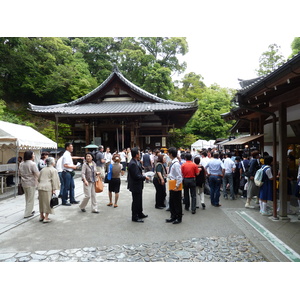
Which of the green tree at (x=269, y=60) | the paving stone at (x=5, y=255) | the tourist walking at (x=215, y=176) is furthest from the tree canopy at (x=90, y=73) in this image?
the paving stone at (x=5, y=255)

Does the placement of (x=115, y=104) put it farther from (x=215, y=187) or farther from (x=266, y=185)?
(x=266, y=185)

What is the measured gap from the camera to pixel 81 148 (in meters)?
18.3

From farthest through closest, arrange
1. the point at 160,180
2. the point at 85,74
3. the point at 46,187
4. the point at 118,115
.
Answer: the point at 85,74, the point at 118,115, the point at 160,180, the point at 46,187

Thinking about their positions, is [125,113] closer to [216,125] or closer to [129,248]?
[129,248]

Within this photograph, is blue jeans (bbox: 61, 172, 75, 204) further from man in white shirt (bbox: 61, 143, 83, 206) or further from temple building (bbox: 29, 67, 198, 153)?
temple building (bbox: 29, 67, 198, 153)

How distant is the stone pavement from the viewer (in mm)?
3617

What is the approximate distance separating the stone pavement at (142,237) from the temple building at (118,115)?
31.9 feet

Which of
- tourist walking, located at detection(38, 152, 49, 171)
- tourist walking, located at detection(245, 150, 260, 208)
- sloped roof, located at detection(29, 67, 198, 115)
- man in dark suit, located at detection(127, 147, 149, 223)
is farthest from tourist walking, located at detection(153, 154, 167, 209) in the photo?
sloped roof, located at detection(29, 67, 198, 115)

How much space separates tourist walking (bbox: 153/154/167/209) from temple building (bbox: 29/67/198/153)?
8.53m

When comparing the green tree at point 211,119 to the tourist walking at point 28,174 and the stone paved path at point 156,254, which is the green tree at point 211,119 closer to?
the tourist walking at point 28,174

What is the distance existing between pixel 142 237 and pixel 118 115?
11780 mm

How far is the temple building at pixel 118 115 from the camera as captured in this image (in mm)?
15383

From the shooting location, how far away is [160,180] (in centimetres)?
588

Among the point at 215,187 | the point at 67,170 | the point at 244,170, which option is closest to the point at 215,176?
the point at 215,187
